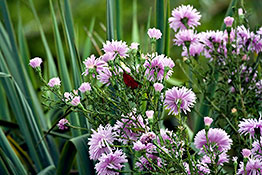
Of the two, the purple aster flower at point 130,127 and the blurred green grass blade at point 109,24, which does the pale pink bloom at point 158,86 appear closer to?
the purple aster flower at point 130,127

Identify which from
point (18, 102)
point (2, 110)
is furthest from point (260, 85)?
point (2, 110)

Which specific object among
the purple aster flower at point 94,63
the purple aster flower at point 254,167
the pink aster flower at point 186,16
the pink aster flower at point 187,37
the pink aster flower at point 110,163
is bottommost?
the purple aster flower at point 254,167

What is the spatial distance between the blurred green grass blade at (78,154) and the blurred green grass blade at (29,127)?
0.15 metres

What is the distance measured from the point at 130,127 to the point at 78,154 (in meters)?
0.16

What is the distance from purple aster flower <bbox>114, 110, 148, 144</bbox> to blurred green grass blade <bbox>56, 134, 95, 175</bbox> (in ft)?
0.43

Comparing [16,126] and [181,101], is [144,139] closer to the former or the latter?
[181,101]

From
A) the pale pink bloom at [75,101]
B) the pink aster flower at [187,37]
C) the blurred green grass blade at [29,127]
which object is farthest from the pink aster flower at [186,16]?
the blurred green grass blade at [29,127]

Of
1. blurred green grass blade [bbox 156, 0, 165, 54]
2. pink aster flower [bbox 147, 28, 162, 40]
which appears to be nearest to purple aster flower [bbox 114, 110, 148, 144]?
pink aster flower [bbox 147, 28, 162, 40]

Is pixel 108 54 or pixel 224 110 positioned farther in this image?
pixel 224 110

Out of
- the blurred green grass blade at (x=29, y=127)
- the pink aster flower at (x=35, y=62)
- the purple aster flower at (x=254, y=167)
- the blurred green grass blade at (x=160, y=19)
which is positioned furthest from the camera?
the blurred green grass blade at (x=29, y=127)

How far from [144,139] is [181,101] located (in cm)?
8

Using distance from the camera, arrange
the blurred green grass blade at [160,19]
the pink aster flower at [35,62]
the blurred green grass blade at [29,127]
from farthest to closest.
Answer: the blurred green grass blade at [29,127] < the blurred green grass blade at [160,19] < the pink aster flower at [35,62]

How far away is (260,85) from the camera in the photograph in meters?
0.73

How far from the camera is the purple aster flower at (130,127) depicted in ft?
1.70
